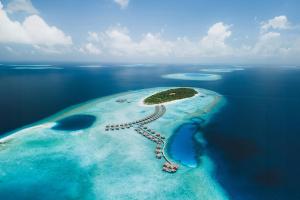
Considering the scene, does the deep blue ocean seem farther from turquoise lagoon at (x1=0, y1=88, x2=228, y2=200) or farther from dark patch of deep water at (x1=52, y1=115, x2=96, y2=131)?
dark patch of deep water at (x1=52, y1=115, x2=96, y2=131)

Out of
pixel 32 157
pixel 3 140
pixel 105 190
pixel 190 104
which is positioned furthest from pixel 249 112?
pixel 3 140

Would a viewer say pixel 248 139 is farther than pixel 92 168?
Yes

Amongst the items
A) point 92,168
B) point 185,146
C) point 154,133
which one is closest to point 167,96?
point 154,133

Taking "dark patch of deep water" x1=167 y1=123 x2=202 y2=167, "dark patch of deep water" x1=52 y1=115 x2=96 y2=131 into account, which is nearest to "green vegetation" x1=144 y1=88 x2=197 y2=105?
"dark patch of deep water" x1=52 y1=115 x2=96 y2=131

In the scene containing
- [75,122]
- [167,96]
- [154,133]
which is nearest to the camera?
[154,133]

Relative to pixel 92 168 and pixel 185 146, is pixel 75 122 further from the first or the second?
pixel 185 146
